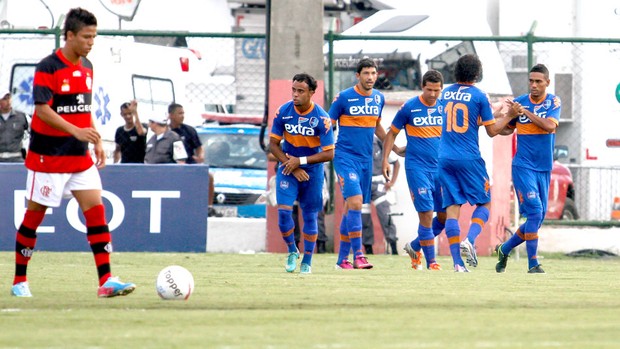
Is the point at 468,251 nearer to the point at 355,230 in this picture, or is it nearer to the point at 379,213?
the point at 355,230

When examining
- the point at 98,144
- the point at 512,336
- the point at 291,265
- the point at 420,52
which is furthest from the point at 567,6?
the point at 512,336

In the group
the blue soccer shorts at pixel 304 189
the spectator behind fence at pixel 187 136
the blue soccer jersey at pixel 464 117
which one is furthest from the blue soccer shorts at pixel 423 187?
the spectator behind fence at pixel 187 136

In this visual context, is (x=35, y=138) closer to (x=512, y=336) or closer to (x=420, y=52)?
(x=512, y=336)

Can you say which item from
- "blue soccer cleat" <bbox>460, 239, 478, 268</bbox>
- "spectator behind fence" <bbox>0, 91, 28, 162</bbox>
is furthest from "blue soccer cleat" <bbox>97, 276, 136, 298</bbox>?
"spectator behind fence" <bbox>0, 91, 28, 162</bbox>

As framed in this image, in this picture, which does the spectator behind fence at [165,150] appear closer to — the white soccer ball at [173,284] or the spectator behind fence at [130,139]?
the spectator behind fence at [130,139]

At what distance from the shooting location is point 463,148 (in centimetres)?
1452

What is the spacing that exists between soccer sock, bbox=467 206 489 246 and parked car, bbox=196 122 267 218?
7826 millimetres

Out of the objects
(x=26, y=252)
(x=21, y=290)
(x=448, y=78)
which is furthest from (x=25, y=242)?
(x=448, y=78)

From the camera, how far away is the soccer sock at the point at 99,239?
32.8 ft

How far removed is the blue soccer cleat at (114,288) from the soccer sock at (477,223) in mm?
5386

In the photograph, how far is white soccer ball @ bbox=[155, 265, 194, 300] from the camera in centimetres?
966

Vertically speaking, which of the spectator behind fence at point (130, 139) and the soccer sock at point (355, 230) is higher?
the spectator behind fence at point (130, 139)

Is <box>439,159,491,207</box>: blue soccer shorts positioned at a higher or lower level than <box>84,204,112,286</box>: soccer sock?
higher

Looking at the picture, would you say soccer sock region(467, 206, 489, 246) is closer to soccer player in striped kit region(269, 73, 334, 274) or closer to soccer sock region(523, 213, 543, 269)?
soccer sock region(523, 213, 543, 269)
